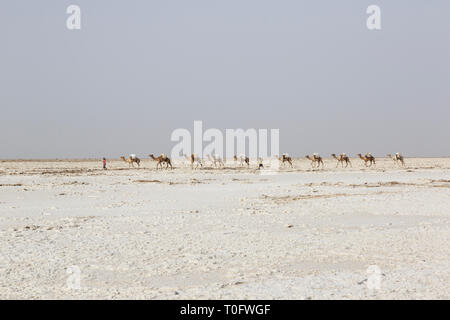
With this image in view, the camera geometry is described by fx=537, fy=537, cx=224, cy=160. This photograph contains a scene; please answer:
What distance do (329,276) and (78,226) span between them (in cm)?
626

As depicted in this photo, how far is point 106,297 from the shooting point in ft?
19.1

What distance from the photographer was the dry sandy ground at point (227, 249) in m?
6.13

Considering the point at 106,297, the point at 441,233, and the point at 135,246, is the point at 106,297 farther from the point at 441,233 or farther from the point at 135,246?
the point at 441,233

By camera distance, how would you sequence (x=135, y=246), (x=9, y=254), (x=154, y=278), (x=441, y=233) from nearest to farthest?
1. (x=154, y=278)
2. (x=9, y=254)
3. (x=135, y=246)
4. (x=441, y=233)

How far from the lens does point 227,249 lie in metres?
8.59

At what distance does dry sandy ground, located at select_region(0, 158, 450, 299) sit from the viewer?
6133 millimetres

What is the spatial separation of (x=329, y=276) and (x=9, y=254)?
480 centimetres
